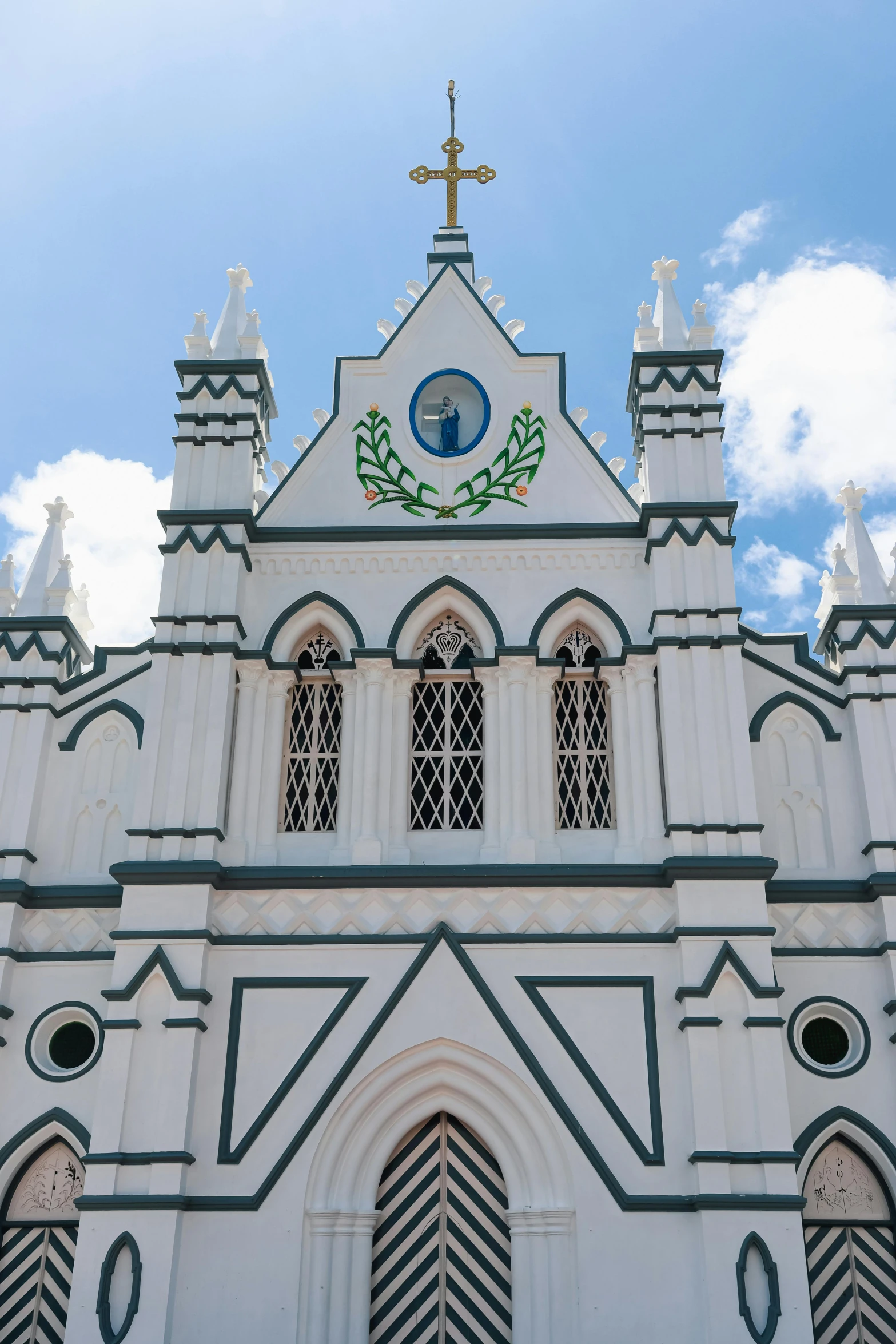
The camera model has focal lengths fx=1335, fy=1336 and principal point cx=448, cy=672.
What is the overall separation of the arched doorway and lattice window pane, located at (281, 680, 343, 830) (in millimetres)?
6553

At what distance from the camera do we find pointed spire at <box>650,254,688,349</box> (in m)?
17.9

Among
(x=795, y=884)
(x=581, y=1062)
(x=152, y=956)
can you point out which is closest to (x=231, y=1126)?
(x=152, y=956)

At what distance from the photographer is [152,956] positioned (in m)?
14.2

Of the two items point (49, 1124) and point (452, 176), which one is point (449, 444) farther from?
point (49, 1124)

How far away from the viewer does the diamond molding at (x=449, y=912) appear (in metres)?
14.5

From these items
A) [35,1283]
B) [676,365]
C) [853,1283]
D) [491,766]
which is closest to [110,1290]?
[35,1283]

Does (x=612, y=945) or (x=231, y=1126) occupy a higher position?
(x=612, y=945)

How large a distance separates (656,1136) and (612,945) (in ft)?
6.53

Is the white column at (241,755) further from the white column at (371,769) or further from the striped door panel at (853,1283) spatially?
the striped door panel at (853,1283)

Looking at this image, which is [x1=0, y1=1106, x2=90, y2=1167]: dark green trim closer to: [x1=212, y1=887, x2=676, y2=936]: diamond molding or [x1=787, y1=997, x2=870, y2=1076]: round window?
[x1=212, y1=887, x2=676, y2=936]: diamond molding

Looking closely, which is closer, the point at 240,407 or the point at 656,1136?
the point at 656,1136

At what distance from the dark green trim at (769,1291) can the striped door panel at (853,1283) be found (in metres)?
0.75

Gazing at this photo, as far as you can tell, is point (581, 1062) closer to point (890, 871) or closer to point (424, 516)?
point (890, 871)

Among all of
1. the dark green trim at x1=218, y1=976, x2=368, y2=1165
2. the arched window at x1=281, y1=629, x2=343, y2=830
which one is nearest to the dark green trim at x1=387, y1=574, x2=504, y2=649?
the arched window at x1=281, y1=629, x2=343, y2=830
